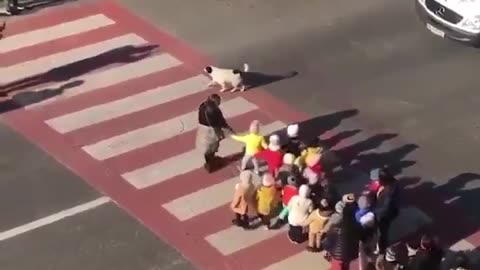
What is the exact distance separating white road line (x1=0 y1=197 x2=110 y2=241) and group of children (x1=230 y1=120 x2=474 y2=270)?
2.24 metres

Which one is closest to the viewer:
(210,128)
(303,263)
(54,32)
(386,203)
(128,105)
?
(386,203)

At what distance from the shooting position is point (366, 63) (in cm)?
2225

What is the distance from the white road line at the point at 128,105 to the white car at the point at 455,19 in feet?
15.6

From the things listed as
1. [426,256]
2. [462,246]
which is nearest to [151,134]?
[462,246]

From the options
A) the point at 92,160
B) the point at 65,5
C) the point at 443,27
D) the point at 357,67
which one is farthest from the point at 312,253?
the point at 65,5

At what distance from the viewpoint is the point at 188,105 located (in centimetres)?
2066

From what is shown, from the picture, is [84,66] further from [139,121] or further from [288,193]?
[288,193]

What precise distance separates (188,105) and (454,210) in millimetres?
5116

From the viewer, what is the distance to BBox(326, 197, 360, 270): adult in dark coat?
16.1m

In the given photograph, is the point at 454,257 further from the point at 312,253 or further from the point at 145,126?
the point at 145,126


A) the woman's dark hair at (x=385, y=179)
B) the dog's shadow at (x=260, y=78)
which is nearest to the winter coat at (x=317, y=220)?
the woman's dark hair at (x=385, y=179)

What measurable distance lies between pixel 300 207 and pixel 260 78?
5300mm

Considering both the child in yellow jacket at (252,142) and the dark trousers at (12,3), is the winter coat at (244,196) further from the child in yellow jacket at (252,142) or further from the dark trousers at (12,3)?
the dark trousers at (12,3)

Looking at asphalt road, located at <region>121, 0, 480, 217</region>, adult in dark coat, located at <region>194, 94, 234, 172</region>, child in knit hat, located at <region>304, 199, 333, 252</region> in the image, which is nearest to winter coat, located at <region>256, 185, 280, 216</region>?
child in knit hat, located at <region>304, 199, 333, 252</region>
